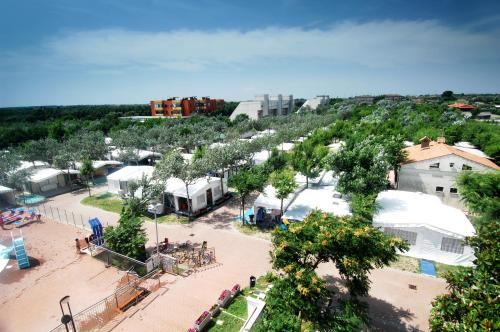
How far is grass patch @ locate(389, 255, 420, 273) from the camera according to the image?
1553 centimetres

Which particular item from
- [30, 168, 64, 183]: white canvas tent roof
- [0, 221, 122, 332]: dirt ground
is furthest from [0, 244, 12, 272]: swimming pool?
[30, 168, 64, 183]: white canvas tent roof

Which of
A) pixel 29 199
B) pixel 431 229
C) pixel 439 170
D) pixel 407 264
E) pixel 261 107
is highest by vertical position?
pixel 261 107

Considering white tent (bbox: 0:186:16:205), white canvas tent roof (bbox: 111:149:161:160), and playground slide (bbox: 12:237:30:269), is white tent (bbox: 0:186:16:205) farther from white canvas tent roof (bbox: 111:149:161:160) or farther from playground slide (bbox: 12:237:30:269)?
playground slide (bbox: 12:237:30:269)

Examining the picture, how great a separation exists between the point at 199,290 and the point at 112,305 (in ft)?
13.4

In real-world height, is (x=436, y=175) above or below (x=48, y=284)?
above

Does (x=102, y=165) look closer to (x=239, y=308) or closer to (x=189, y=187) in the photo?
(x=189, y=187)

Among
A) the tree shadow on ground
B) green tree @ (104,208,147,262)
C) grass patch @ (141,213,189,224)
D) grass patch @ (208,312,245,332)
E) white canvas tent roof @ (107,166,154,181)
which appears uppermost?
white canvas tent roof @ (107,166,154,181)

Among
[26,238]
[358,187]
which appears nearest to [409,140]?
[358,187]

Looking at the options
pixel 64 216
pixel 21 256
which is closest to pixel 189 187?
pixel 64 216

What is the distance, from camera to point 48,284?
14.6 meters

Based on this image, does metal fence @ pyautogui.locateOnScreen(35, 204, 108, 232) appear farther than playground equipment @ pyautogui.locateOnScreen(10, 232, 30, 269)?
Yes

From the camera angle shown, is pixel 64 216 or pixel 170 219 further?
pixel 64 216

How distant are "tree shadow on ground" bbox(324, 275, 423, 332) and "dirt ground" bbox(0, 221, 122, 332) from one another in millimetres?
12857

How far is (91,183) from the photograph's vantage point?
33281mm
